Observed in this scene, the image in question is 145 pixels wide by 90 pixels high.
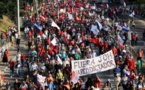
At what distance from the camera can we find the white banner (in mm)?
19406

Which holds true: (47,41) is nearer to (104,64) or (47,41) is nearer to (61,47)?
(61,47)

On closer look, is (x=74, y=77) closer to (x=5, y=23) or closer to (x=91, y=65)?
(x=91, y=65)

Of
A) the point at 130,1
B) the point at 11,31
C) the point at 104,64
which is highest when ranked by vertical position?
the point at 104,64

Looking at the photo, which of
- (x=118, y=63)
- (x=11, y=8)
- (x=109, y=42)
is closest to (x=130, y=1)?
(x=11, y=8)

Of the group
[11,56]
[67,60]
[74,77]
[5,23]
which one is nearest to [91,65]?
[74,77]

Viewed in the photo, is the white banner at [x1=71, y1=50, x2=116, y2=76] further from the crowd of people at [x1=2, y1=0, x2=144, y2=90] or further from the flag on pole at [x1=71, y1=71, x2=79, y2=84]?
the crowd of people at [x1=2, y1=0, x2=144, y2=90]

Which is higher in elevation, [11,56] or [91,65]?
[91,65]

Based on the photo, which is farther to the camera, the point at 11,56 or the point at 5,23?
the point at 5,23

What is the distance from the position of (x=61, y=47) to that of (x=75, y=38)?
427 cm

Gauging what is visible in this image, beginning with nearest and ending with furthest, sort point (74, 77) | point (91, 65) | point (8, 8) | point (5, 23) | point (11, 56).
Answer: point (74, 77) < point (91, 65) < point (11, 56) < point (8, 8) < point (5, 23)

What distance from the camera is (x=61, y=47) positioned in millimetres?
28578

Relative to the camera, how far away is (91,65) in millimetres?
19516

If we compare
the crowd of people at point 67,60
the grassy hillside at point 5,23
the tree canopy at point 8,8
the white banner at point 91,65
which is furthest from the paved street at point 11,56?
the white banner at point 91,65

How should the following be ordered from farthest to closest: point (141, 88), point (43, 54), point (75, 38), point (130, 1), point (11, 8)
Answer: point (130, 1), point (11, 8), point (75, 38), point (43, 54), point (141, 88)
